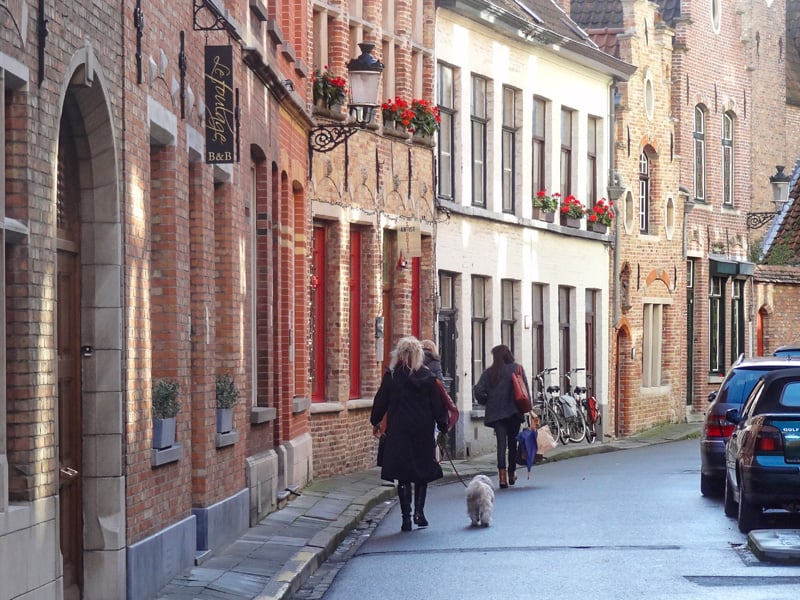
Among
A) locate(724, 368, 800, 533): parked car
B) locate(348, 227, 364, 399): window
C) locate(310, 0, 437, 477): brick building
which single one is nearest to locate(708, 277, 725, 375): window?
locate(310, 0, 437, 477): brick building

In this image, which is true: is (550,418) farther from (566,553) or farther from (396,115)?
(566,553)

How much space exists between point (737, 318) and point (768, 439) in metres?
29.5

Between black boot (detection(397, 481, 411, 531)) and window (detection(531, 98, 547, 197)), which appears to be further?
window (detection(531, 98, 547, 197))

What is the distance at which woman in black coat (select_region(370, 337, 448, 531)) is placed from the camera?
16672mm

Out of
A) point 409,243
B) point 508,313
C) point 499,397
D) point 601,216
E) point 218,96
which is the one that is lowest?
point 499,397

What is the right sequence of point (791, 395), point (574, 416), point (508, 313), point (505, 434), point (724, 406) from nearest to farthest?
point (791, 395) < point (724, 406) < point (505, 434) < point (508, 313) < point (574, 416)

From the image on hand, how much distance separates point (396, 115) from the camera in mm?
25578

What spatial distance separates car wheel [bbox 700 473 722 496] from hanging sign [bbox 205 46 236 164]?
7862 mm

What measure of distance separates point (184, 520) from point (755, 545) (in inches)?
171

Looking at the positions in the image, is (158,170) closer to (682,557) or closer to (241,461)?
(241,461)

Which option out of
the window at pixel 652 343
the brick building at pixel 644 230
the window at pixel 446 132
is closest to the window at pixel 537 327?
the brick building at pixel 644 230

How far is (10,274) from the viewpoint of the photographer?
891 centimetres

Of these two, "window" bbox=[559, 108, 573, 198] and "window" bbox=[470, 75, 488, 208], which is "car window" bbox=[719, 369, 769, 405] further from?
"window" bbox=[559, 108, 573, 198]

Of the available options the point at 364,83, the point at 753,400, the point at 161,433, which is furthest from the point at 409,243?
the point at 161,433
